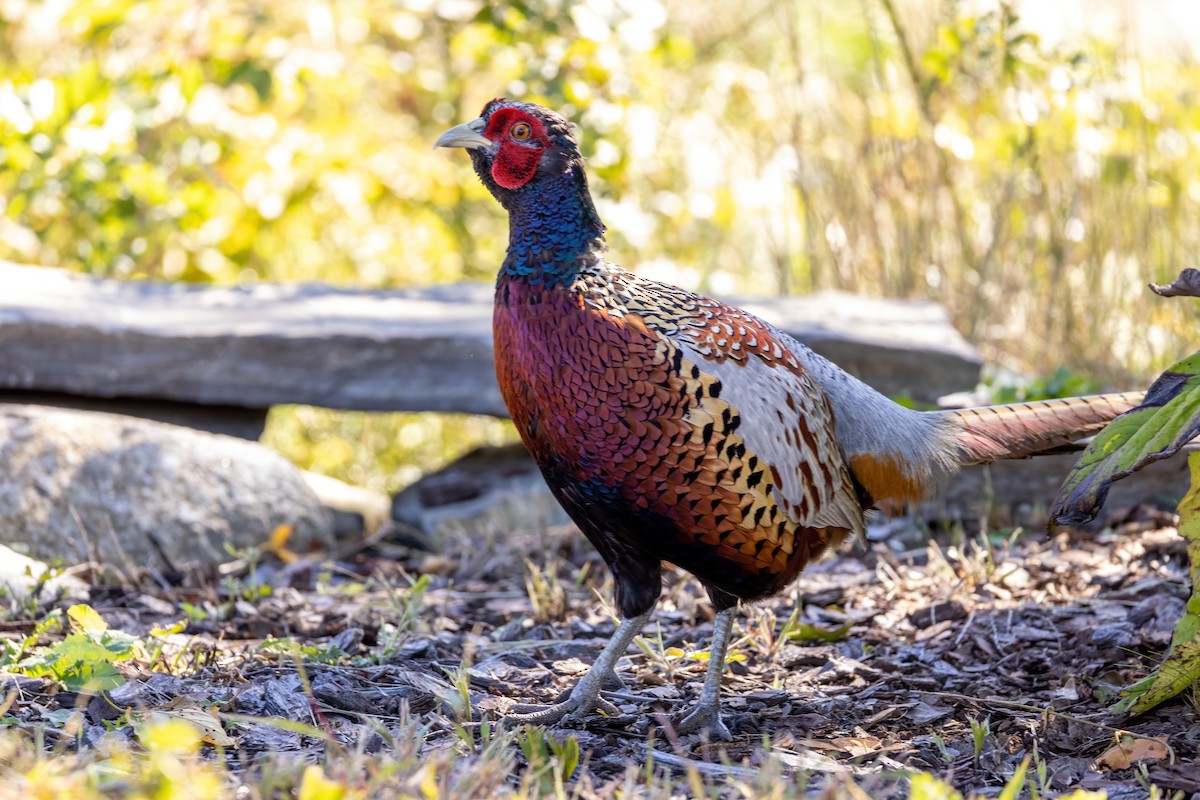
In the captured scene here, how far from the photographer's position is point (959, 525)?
13.6ft

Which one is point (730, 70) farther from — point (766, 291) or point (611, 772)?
point (611, 772)

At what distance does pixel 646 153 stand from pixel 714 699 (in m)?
4.33

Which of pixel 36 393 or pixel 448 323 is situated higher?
pixel 448 323

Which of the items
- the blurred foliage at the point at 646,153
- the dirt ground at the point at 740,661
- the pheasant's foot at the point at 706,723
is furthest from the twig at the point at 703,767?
the blurred foliage at the point at 646,153

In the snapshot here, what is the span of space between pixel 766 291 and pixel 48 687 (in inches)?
231

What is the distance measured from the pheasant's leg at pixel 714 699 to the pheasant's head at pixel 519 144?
3.74ft

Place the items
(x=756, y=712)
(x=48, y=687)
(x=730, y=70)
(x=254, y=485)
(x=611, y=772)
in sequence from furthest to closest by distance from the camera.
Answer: (x=730, y=70)
(x=254, y=485)
(x=756, y=712)
(x=48, y=687)
(x=611, y=772)

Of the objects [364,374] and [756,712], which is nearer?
[756,712]

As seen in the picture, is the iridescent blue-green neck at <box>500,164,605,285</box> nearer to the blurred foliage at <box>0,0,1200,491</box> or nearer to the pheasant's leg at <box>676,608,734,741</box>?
the pheasant's leg at <box>676,608,734,741</box>

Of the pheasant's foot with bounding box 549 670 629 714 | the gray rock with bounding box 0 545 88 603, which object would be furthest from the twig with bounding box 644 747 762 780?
the gray rock with bounding box 0 545 88 603

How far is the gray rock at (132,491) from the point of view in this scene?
4.12 m

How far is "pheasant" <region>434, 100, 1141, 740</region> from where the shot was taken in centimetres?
276

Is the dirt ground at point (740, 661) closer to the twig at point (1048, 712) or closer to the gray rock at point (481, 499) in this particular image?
the twig at point (1048, 712)

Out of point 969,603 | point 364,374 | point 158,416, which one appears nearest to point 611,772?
point 969,603
